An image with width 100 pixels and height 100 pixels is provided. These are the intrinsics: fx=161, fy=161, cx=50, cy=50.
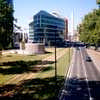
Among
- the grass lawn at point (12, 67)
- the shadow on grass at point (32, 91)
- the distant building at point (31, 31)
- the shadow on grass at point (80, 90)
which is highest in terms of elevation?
the distant building at point (31, 31)

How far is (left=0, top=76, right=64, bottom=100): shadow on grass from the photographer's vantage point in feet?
63.8

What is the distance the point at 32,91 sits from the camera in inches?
854

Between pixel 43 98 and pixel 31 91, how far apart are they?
3089 millimetres

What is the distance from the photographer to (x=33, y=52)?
234ft

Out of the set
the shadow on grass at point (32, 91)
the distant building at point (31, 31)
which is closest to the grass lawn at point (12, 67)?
the shadow on grass at point (32, 91)

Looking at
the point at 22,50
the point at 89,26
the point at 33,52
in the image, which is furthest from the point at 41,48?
the point at 89,26

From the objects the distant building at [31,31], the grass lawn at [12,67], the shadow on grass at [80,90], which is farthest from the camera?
the distant building at [31,31]

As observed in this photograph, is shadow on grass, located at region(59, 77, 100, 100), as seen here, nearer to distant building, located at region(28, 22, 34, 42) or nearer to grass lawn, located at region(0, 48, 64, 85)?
grass lawn, located at region(0, 48, 64, 85)

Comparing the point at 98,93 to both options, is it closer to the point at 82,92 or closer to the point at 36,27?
the point at 82,92

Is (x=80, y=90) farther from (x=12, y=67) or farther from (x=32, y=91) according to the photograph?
(x=12, y=67)

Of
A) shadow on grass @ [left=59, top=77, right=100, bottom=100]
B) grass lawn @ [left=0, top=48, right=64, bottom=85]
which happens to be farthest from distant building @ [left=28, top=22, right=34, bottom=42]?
shadow on grass @ [left=59, top=77, right=100, bottom=100]

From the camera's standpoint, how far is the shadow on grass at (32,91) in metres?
19.5

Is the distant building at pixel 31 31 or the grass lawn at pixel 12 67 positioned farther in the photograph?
the distant building at pixel 31 31

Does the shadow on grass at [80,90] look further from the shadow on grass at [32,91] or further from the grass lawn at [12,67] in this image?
the grass lawn at [12,67]
